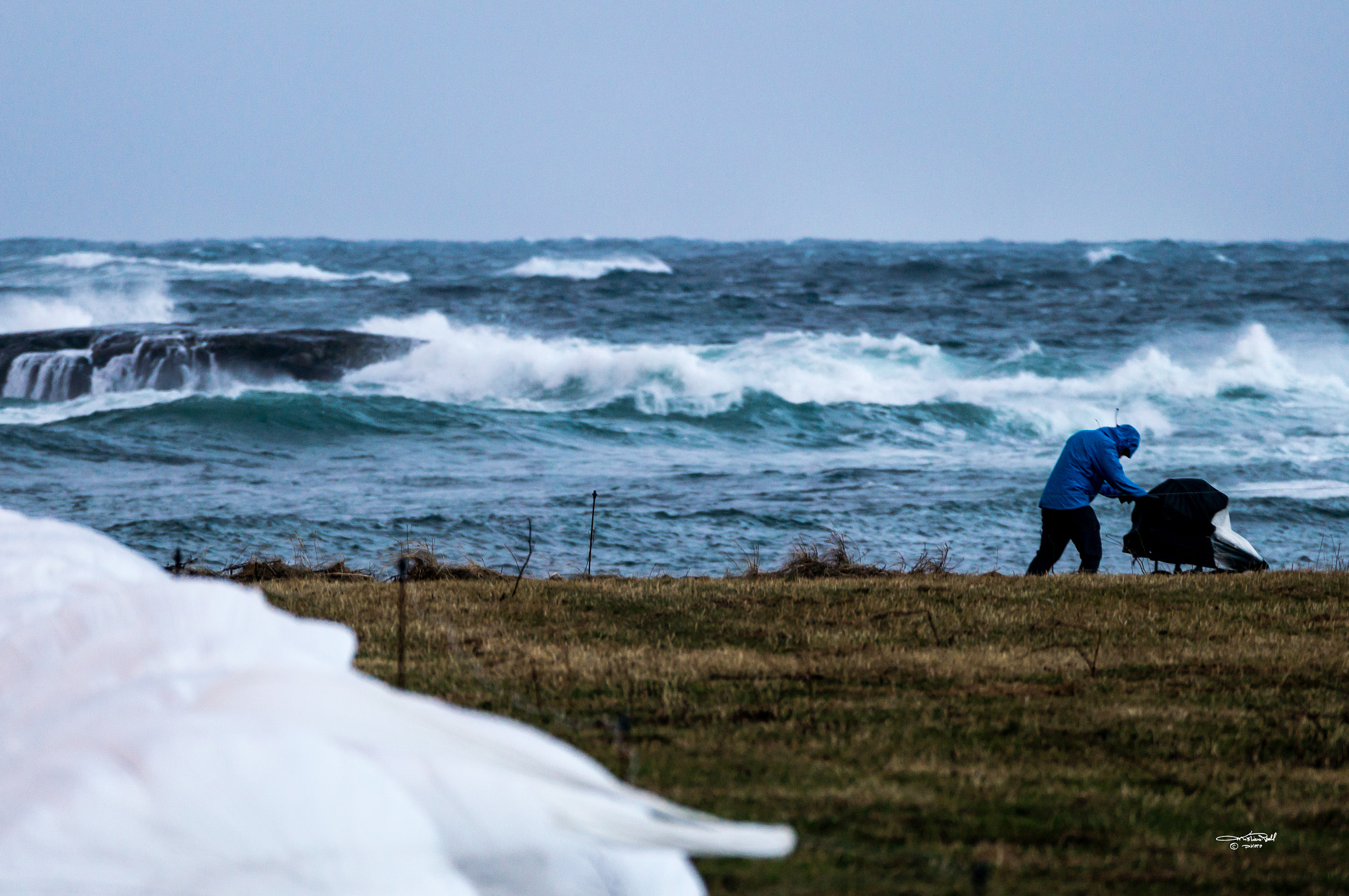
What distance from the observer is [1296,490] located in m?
16.2

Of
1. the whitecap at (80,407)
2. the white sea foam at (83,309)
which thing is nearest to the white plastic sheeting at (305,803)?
the whitecap at (80,407)

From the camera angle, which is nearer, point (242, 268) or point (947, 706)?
point (947, 706)

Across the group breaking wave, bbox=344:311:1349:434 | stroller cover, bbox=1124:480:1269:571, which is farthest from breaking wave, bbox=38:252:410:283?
stroller cover, bbox=1124:480:1269:571

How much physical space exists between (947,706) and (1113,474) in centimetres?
527

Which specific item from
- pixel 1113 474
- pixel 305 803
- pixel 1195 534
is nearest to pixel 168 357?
pixel 1113 474

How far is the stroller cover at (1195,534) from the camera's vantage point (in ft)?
31.4

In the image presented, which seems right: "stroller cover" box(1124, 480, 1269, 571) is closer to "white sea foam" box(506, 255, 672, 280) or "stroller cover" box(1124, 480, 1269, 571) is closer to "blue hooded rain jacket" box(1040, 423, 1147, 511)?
"blue hooded rain jacket" box(1040, 423, 1147, 511)

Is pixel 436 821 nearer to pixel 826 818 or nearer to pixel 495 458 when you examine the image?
pixel 826 818

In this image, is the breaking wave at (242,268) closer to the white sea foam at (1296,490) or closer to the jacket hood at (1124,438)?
the white sea foam at (1296,490)

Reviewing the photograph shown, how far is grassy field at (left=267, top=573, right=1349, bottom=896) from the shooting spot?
147 inches

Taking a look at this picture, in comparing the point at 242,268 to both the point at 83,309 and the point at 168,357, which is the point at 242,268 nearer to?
the point at 83,309

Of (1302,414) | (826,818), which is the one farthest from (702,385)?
(826,818)

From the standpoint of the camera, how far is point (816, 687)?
578 centimetres

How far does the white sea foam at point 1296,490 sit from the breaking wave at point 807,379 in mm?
6600
